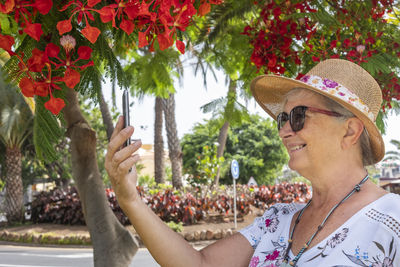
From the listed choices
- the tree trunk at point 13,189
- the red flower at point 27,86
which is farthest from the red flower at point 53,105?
the tree trunk at point 13,189

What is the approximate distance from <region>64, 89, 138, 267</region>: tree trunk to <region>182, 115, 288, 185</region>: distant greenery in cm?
3619

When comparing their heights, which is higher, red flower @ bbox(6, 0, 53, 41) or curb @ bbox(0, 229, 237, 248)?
red flower @ bbox(6, 0, 53, 41)

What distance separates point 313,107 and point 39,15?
3.86 feet

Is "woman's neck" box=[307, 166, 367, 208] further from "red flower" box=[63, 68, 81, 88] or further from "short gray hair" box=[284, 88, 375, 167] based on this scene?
"red flower" box=[63, 68, 81, 88]

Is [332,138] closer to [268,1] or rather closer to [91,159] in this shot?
[91,159]

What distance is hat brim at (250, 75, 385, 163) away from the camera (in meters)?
1.91

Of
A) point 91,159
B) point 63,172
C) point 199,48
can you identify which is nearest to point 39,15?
point 91,159

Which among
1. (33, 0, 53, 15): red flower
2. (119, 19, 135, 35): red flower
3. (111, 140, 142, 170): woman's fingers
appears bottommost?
(111, 140, 142, 170): woman's fingers

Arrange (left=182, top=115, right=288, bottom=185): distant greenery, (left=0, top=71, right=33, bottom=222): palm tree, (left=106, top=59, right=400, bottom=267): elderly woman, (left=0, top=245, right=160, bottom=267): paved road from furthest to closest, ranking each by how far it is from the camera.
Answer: (left=182, top=115, right=288, bottom=185): distant greenery → (left=0, top=71, right=33, bottom=222): palm tree → (left=0, top=245, right=160, bottom=267): paved road → (left=106, top=59, right=400, bottom=267): elderly woman

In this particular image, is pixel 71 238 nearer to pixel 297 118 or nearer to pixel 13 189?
pixel 13 189

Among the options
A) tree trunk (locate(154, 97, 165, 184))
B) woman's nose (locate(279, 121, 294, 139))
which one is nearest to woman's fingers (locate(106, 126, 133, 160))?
woman's nose (locate(279, 121, 294, 139))

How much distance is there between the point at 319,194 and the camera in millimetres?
2008

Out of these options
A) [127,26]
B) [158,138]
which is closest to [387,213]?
[127,26]

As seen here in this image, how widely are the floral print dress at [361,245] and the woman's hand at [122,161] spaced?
669 mm
